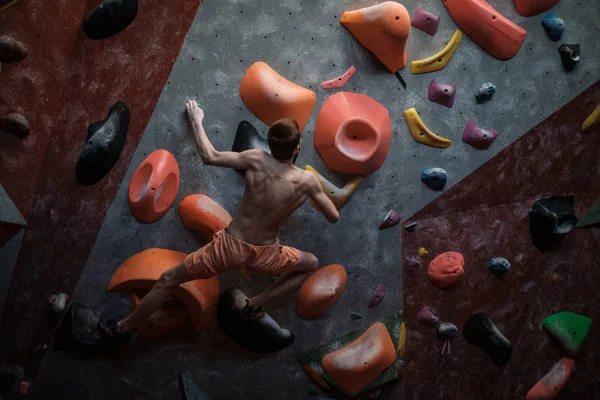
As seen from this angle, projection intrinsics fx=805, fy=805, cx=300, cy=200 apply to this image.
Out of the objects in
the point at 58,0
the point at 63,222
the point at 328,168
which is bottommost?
the point at 63,222

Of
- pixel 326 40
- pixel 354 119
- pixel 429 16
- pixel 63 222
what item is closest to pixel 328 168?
pixel 354 119


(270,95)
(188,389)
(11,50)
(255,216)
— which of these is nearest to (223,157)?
(255,216)

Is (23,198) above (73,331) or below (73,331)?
above

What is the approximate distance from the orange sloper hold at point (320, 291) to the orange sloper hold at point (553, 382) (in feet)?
5.32

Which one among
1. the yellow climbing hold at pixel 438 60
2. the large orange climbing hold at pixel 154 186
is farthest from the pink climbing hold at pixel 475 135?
the large orange climbing hold at pixel 154 186

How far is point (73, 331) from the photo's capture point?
4.49m

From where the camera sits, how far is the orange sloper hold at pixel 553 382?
17.8 ft

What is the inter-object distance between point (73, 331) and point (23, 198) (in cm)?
79

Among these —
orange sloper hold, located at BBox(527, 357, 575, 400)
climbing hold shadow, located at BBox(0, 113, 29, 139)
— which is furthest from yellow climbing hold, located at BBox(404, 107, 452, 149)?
climbing hold shadow, located at BBox(0, 113, 29, 139)

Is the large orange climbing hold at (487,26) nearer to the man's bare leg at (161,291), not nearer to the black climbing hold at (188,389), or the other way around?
the man's bare leg at (161,291)

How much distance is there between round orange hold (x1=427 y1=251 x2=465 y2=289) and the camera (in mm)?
5055

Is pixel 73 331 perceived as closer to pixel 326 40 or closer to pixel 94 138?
pixel 94 138

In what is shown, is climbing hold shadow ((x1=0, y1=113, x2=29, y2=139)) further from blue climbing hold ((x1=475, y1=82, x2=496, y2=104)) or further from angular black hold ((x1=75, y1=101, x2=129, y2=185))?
blue climbing hold ((x1=475, y1=82, x2=496, y2=104))

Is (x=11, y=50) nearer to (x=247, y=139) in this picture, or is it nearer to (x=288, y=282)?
(x=247, y=139)
